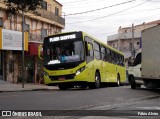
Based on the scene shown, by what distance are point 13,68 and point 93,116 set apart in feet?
91.0

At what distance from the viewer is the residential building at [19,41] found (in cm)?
3400

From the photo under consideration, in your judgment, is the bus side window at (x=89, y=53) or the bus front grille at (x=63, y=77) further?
the bus side window at (x=89, y=53)

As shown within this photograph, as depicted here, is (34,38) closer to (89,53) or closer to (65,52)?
(89,53)

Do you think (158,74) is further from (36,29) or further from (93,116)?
(36,29)

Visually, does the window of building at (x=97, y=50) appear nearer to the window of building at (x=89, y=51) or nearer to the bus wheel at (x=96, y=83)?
the window of building at (x=89, y=51)

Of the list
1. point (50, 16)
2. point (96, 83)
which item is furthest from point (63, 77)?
point (50, 16)

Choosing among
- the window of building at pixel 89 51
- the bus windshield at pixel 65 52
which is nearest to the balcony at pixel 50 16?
the window of building at pixel 89 51

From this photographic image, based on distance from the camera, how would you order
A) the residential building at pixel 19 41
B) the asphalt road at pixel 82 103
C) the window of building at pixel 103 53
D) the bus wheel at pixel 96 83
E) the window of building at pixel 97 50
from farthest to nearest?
the residential building at pixel 19 41 < the window of building at pixel 103 53 < the window of building at pixel 97 50 < the bus wheel at pixel 96 83 < the asphalt road at pixel 82 103

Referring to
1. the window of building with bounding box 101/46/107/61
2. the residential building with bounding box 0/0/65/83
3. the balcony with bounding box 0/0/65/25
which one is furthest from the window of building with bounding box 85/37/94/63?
the balcony with bounding box 0/0/65/25

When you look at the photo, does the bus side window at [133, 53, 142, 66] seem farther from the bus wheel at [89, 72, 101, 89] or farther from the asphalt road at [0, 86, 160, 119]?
the asphalt road at [0, 86, 160, 119]

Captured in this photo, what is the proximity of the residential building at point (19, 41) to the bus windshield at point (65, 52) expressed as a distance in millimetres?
9786

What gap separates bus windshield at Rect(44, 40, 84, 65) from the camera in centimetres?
2214

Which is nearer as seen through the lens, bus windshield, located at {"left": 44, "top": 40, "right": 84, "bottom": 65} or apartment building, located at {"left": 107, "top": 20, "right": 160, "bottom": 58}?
bus windshield, located at {"left": 44, "top": 40, "right": 84, "bottom": 65}

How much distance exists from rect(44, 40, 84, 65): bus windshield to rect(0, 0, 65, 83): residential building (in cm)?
979
